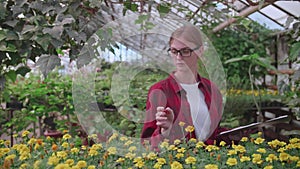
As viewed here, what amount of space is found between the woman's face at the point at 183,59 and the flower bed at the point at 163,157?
23 cm

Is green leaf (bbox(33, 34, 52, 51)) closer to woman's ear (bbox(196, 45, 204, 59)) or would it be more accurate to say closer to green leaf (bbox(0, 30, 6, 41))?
green leaf (bbox(0, 30, 6, 41))

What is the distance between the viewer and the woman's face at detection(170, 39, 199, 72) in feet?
3.74

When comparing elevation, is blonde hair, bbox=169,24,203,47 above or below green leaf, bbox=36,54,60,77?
above

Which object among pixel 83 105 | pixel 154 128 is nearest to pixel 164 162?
Answer: pixel 154 128

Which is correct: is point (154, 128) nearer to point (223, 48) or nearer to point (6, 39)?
point (6, 39)

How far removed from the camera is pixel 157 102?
46.1 inches

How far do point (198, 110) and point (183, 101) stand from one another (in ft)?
0.22

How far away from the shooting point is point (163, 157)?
106cm

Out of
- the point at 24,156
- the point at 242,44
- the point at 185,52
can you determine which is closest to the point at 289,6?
the point at 242,44

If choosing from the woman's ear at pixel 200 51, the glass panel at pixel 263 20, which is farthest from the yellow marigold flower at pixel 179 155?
the glass panel at pixel 263 20

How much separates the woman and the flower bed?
6cm

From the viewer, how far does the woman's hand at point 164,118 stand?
1.10 metres

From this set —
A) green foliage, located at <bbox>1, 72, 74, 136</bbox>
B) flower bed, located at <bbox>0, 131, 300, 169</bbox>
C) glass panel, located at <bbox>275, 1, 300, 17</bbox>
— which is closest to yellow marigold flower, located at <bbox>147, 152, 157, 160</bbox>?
flower bed, located at <bbox>0, 131, 300, 169</bbox>

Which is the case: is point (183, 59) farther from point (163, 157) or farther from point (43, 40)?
point (43, 40)
